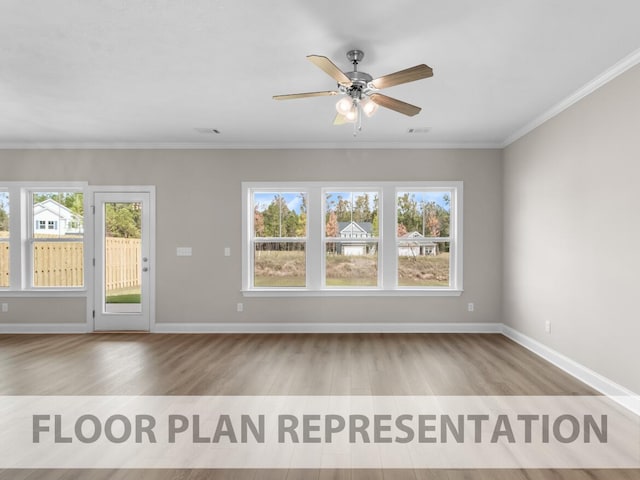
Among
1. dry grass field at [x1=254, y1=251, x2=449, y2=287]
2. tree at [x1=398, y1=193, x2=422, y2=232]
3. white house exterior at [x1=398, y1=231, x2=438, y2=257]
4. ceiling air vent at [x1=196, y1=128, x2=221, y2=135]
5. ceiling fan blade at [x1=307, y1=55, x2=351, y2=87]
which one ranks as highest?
ceiling air vent at [x1=196, y1=128, x2=221, y2=135]

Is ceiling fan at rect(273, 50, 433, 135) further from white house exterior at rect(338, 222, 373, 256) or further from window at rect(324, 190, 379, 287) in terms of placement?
white house exterior at rect(338, 222, 373, 256)

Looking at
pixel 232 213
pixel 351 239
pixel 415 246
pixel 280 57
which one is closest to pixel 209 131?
pixel 232 213

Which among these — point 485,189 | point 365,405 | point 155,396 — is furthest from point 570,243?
point 155,396

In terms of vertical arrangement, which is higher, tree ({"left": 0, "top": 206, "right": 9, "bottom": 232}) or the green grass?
tree ({"left": 0, "top": 206, "right": 9, "bottom": 232})

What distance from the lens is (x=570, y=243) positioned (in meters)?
3.63

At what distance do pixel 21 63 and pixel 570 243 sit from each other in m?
5.37

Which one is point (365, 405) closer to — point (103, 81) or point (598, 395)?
point (598, 395)

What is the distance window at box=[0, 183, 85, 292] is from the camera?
5285mm

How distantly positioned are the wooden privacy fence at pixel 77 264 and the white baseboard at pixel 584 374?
18.2 ft

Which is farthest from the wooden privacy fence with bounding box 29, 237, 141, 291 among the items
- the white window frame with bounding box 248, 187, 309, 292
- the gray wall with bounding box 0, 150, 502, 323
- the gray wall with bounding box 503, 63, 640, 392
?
the gray wall with bounding box 503, 63, 640, 392

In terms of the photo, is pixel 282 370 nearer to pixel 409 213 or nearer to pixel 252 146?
pixel 409 213

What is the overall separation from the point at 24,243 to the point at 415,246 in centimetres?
598

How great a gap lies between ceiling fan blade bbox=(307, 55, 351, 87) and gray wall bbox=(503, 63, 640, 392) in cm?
236

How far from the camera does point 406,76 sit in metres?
2.40
